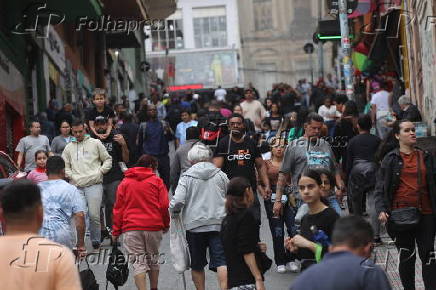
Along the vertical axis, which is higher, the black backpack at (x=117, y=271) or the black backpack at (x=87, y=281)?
the black backpack at (x=87, y=281)

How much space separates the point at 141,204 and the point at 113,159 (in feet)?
14.5

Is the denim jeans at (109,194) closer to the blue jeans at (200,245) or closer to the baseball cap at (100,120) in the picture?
the baseball cap at (100,120)

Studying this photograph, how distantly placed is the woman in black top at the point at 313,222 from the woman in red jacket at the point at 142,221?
2.91 meters

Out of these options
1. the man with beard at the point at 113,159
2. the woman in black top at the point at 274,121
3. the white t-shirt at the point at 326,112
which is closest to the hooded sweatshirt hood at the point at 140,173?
the man with beard at the point at 113,159

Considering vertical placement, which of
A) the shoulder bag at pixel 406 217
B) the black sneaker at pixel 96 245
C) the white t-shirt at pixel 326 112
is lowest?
the black sneaker at pixel 96 245

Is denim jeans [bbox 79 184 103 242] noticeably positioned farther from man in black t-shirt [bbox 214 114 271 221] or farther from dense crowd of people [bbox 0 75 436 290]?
man in black t-shirt [bbox 214 114 271 221]

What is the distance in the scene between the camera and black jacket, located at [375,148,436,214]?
10312mm

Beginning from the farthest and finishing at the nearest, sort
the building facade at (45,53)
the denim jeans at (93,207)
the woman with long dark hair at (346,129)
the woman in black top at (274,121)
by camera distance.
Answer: the building facade at (45,53) → the woman in black top at (274,121) → the woman with long dark hair at (346,129) → the denim jeans at (93,207)

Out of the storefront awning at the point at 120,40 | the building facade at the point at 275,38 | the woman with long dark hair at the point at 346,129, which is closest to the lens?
the woman with long dark hair at the point at 346,129

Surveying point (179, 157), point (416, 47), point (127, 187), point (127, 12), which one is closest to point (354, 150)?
point (179, 157)

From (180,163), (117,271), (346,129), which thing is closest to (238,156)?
(180,163)

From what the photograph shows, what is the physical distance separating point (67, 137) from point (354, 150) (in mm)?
5329

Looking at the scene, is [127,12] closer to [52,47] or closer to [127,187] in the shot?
[52,47]

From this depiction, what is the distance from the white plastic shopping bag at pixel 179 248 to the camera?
1142 centimetres
